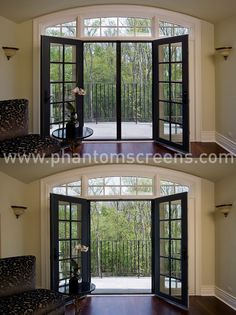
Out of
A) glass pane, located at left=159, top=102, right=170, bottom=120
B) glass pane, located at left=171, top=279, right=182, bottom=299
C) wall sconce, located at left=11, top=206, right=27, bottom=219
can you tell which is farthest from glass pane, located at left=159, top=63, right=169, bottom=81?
glass pane, located at left=171, top=279, right=182, bottom=299

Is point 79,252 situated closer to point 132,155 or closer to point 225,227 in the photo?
point 132,155

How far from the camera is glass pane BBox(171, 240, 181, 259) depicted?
7.33 metres

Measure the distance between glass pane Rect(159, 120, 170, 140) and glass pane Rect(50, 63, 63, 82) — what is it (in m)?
1.67

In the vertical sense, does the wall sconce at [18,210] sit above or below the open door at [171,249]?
above

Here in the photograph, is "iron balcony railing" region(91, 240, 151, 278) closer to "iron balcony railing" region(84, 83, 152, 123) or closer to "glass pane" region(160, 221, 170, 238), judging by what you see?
"iron balcony railing" region(84, 83, 152, 123)

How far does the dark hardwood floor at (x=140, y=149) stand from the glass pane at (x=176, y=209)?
33.5 inches

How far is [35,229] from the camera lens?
303 inches

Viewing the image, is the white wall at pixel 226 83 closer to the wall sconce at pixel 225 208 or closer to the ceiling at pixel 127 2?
the ceiling at pixel 127 2

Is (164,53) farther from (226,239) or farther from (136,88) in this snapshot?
(136,88)

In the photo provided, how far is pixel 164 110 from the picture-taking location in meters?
7.37

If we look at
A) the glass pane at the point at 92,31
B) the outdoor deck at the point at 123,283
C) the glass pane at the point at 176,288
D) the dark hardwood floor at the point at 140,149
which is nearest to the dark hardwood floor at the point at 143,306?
the glass pane at the point at 176,288

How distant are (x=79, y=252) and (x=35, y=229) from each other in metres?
0.79

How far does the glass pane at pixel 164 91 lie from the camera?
725cm

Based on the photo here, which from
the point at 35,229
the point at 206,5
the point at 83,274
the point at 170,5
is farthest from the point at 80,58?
the point at 83,274
